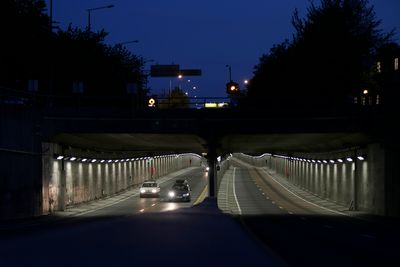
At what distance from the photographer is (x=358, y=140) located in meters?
50.0

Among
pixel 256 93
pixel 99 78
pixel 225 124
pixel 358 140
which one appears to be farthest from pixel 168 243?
pixel 256 93

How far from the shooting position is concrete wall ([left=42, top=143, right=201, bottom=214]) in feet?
156

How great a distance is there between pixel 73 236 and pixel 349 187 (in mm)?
43743

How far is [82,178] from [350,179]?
2124 centimetres

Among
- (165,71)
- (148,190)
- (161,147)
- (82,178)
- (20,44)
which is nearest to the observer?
(82,178)

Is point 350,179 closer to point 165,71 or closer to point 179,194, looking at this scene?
point 179,194

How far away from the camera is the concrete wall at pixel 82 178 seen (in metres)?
47.6

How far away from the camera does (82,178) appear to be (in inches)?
2437

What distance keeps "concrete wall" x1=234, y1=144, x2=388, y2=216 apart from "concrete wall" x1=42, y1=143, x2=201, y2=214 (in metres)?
20.3

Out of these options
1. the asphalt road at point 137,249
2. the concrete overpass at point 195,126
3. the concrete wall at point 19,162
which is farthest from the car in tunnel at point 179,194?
the asphalt road at point 137,249

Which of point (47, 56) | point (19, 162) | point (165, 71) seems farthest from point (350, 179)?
point (47, 56)

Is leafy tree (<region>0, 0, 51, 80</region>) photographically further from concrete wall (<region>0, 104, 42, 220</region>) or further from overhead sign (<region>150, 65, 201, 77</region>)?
concrete wall (<region>0, 104, 42, 220</region>)

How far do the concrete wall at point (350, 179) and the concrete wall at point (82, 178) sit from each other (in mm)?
20256

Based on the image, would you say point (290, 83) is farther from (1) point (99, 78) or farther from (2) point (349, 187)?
(2) point (349, 187)
